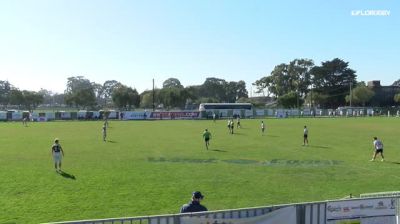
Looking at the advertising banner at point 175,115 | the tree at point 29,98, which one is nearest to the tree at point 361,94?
the advertising banner at point 175,115

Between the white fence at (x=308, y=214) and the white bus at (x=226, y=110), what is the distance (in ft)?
273

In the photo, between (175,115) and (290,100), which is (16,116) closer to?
(175,115)

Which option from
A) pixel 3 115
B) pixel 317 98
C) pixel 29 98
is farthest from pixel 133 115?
pixel 317 98

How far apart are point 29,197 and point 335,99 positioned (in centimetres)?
13033

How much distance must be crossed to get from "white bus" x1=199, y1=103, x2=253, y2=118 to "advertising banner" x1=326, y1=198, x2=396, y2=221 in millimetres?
83102

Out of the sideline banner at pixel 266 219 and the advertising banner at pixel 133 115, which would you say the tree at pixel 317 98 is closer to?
the advertising banner at pixel 133 115

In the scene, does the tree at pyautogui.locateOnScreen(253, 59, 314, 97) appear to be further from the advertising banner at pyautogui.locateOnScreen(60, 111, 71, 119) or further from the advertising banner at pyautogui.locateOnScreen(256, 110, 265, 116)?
the advertising banner at pyautogui.locateOnScreen(60, 111, 71, 119)

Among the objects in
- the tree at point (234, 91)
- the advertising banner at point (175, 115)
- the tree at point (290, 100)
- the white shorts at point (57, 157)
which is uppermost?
the tree at point (234, 91)

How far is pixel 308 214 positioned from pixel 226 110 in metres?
98.9

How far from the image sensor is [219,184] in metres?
18.4

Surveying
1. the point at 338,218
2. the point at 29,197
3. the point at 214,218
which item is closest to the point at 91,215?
the point at 29,197

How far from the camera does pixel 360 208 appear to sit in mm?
9367

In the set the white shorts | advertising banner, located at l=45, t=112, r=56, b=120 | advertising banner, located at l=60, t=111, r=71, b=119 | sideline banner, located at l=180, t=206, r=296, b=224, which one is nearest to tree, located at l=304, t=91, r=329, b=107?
advertising banner, located at l=60, t=111, r=71, b=119

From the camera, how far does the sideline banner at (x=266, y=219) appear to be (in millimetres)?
8336
